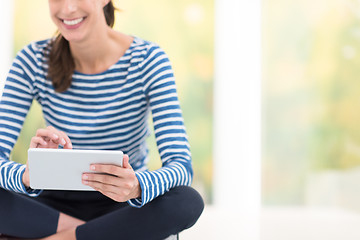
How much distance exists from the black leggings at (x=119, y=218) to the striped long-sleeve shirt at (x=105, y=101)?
6.1 inches

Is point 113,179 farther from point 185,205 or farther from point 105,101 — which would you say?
point 105,101

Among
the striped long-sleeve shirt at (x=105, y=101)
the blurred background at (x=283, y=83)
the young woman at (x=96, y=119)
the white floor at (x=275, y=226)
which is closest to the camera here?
the young woman at (x=96, y=119)

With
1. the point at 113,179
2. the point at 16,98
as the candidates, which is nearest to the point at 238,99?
the point at 16,98

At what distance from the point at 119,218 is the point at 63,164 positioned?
0.33 m

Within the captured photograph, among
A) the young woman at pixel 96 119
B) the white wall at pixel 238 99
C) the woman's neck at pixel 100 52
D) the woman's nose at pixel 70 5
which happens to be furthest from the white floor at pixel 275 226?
the woman's nose at pixel 70 5

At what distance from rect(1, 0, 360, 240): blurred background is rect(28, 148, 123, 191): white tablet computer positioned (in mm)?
2308

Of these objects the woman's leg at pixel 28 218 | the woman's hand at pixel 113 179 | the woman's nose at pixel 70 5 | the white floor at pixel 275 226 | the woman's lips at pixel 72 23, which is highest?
the woman's nose at pixel 70 5

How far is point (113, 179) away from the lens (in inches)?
49.9

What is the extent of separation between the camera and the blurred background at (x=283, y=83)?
140 inches

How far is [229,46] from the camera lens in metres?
3.52

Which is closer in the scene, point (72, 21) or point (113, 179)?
point (113, 179)

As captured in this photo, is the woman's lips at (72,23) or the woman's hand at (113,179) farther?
the woman's lips at (72,23)

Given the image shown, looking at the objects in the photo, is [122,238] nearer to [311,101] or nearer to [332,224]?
[332,224]

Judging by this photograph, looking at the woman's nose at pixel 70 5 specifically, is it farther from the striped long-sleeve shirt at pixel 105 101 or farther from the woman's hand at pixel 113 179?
the woman's hand at pixel 113 179
